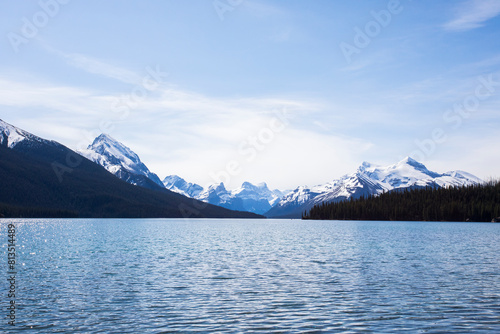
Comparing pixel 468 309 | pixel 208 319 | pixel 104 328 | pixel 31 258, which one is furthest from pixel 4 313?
pixel 31 258

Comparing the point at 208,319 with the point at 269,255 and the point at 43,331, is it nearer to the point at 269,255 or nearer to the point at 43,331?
the point at 43,331

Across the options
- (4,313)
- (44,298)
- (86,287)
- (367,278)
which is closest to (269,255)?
(367,278)

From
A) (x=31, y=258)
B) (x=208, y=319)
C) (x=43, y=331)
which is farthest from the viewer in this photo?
(x=31, y=258)

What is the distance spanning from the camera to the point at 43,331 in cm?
2673

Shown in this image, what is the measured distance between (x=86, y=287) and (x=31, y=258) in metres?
28.9

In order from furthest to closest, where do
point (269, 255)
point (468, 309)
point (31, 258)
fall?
point (269, 255), point (31, 258), point (468, 309)

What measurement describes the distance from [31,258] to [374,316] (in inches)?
2105

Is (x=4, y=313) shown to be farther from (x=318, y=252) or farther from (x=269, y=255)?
(x=318, y=252)

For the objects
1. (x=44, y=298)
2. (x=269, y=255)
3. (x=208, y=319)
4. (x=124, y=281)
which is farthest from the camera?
(x=269, y=255)

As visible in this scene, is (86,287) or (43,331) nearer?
(43,331)

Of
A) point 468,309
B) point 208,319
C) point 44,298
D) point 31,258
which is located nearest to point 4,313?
point 44,298

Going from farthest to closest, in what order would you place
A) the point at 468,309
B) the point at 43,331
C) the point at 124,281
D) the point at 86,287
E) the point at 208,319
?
the point at 124,281
the point at 86,287
the point at 468,309
the point at 208,319
the point at 43,331

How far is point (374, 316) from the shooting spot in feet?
98.5

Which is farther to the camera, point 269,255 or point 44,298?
point 269,255
